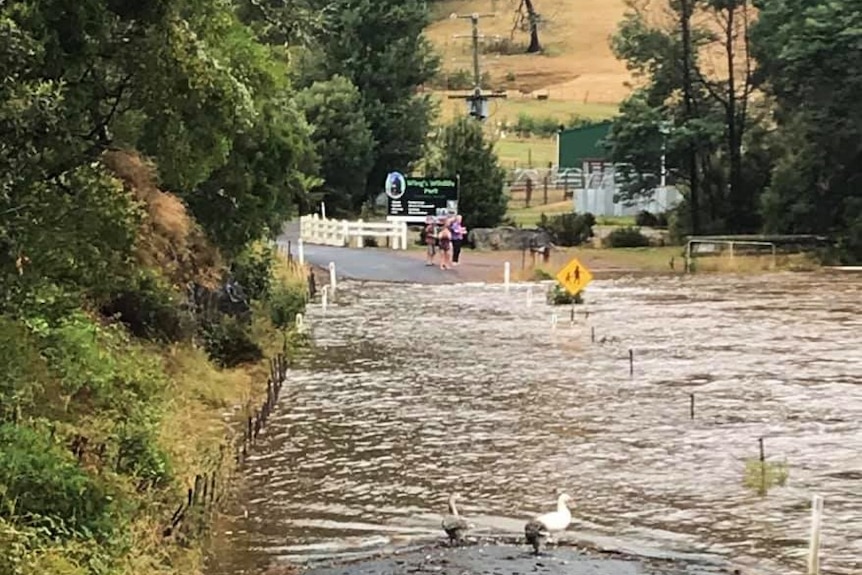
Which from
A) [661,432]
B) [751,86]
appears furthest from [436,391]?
[751,86]

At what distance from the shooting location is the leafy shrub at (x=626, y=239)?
4953 cm

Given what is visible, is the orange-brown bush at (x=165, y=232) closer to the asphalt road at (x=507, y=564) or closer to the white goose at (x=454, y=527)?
the white goose at (x=454, y=527)

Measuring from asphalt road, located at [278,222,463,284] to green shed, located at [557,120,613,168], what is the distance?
26.0 metres

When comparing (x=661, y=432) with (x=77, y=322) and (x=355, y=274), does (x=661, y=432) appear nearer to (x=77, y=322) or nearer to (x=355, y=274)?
(x=77, y=322)

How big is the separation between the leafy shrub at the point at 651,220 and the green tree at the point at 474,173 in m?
7.78

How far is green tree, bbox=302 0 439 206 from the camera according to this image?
6138 centimetres

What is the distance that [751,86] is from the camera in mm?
52375

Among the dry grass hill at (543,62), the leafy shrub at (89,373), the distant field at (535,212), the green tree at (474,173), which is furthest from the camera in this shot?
the dry grass hill at (543,62)

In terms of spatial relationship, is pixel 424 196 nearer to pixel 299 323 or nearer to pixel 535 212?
pixel 535 212

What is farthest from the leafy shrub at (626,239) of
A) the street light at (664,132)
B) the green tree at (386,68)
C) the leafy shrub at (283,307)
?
the leafy shrub at (283,307)

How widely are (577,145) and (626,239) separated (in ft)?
79.8

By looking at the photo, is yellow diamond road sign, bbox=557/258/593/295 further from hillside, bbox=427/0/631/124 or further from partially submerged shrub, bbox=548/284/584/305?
hillside, bbox=427/0/631/124

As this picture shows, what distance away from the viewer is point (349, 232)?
48.5 metres

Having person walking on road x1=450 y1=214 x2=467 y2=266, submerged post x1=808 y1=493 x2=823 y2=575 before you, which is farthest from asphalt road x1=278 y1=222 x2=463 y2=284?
submerged post x1=808 y1=493 x2=823 y2=575
